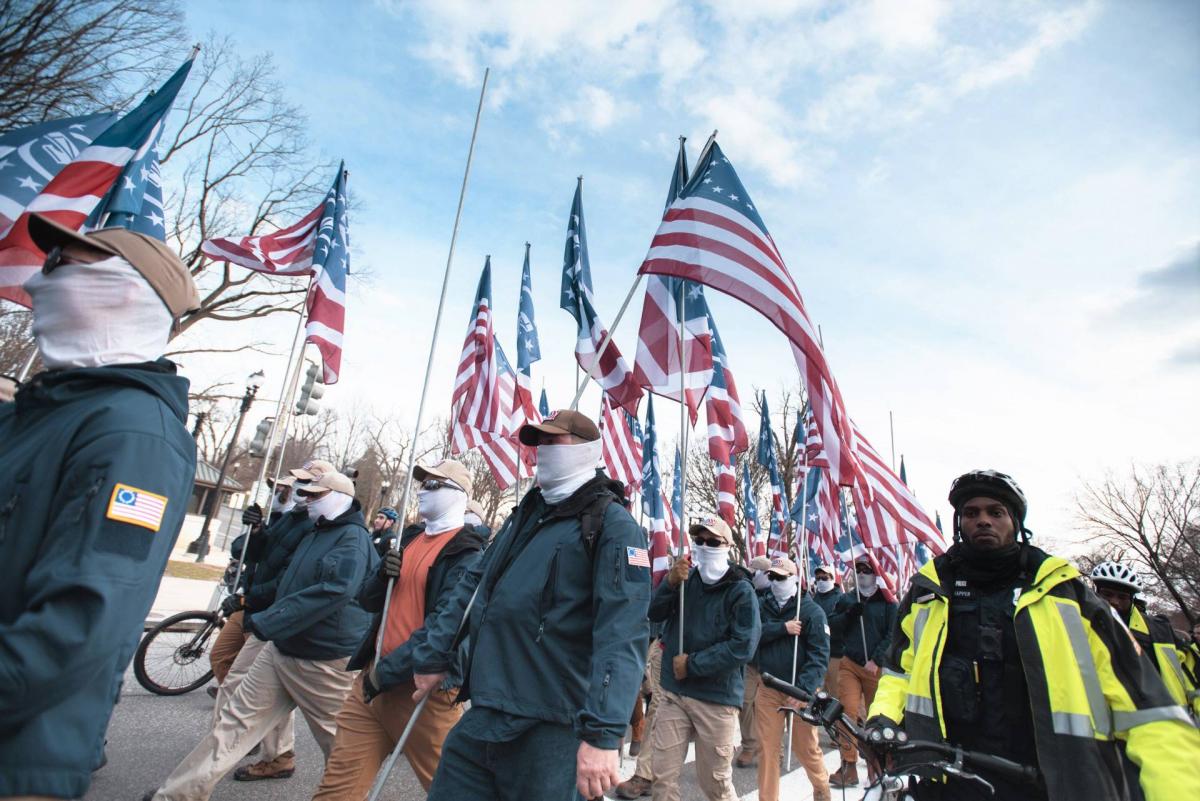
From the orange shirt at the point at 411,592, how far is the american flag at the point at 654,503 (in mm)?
5082

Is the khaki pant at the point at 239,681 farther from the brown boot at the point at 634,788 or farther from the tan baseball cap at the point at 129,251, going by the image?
the tan baseball cap at the point at 129,251

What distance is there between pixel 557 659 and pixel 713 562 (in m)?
3.39

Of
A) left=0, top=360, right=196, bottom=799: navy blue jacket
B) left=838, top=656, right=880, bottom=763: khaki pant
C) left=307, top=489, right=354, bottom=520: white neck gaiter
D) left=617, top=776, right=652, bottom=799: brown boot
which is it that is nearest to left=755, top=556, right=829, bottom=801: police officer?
left=838, top=656, right=880, bottom=763: khaki pant

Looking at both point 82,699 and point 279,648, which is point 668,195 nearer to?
point 279,648

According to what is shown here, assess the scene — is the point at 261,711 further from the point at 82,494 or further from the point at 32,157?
the point at 32,157

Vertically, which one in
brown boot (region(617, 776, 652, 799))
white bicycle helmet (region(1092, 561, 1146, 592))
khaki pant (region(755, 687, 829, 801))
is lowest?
brown boot (region(617, 776, 652, 799))

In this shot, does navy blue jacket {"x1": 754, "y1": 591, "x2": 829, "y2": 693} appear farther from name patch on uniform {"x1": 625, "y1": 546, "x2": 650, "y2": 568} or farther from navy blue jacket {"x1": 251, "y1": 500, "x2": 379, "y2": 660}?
name patch on uniform {"x1": 625, "y1": 546, "x2": 650, "y2": 568}

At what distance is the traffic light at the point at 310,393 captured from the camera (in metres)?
12.2

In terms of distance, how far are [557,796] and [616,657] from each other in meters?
0.62

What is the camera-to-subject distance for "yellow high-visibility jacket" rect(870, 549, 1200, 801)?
2.43 metres

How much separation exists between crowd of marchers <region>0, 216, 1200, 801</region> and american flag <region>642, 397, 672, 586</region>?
473 centimetres

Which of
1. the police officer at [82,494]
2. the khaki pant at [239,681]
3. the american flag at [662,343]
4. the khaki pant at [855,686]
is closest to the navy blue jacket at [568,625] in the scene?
the police officer at [82,494]

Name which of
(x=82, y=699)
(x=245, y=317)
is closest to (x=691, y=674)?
(x=82, y=699)

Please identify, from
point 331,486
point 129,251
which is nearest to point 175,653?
point 331,486
